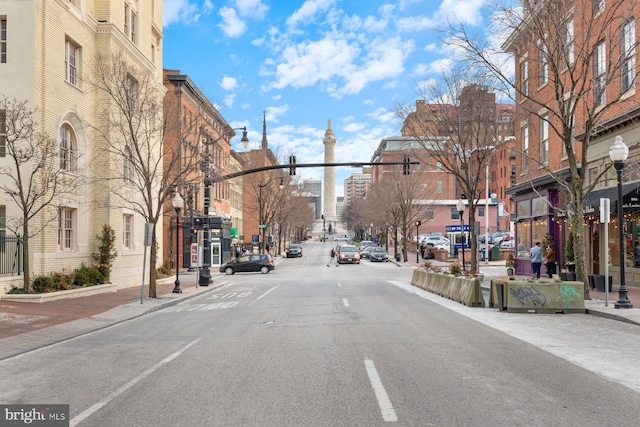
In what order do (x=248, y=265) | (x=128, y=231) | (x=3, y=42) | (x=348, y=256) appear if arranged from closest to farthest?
(x=3, y=42) → (x=128, y=231) → (x=248, y=265) → (x=348, y=256)

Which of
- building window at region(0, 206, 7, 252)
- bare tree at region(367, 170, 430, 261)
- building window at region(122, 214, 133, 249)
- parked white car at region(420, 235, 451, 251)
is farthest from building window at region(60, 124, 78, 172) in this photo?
parked white car at region(420, 235, 451, 251)

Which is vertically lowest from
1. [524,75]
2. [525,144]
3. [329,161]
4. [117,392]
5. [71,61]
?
[117,392]

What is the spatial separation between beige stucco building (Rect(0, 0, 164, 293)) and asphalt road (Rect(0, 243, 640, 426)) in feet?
32.4

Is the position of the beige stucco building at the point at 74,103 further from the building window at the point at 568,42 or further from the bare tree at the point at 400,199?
the bare tree at the point at 400,199

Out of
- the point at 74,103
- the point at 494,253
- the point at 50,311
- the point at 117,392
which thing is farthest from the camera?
the point at 494,253

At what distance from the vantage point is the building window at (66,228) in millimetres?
22766

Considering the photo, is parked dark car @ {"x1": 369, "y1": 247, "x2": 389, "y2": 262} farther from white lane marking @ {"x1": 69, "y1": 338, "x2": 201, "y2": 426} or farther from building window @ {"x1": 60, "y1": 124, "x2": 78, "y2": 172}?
white lane marking @ {"x1": 69, "y1": 338, "x2": 201, "y2": 426}

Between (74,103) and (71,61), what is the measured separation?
1.83 meters

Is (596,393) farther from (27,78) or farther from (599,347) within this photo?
(27,78)

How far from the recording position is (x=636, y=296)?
60.8 ft

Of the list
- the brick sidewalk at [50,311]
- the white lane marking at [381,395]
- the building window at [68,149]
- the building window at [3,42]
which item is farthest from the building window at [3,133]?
the white lane marking at [381,395]

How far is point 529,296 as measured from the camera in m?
15.7

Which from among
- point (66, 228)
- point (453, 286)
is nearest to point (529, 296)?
point (453, 286)

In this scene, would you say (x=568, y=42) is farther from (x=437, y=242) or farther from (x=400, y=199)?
(x=437, y=242)
